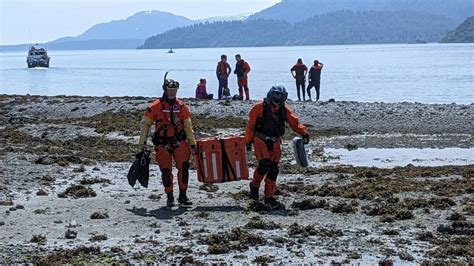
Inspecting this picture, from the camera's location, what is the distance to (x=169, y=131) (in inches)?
459

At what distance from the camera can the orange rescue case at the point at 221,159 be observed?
12406 millimetres

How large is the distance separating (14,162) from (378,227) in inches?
327

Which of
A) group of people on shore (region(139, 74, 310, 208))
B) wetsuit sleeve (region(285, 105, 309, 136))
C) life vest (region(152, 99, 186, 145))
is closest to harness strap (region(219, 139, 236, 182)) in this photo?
group of people on shore (region(139, 74, 310, 208))

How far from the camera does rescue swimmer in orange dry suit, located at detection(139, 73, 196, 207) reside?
38.2 feet

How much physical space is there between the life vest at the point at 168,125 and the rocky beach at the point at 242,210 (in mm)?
994

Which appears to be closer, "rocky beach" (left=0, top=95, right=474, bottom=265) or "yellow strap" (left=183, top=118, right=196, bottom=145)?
"rocky beach" (left=0, top=95, right=474, bottom=265)

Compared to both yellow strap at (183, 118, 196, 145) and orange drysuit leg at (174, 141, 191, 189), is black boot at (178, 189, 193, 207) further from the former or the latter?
yellow strap at (183, 118, 196, 145)

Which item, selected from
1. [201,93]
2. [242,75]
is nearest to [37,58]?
[201,93]

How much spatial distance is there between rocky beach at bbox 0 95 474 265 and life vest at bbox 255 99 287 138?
103cm

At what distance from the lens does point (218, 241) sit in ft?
30.6

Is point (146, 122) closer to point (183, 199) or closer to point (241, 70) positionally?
point (183, 199)

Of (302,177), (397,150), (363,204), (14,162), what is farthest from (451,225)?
(397,150)

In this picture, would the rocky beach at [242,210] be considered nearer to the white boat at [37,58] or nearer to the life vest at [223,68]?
the life vest at [223,68]

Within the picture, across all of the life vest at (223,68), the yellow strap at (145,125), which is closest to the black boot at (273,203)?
the yellow strap at (145,125)
